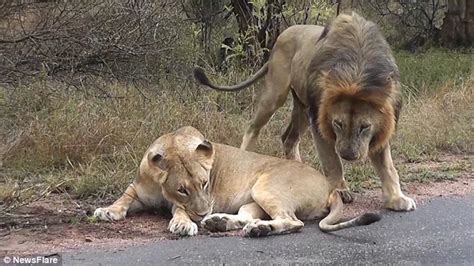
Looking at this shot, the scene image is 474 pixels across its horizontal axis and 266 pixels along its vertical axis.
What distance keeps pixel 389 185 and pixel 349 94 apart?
985mm

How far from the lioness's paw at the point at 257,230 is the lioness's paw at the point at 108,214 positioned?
1.03m

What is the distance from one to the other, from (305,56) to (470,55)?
1086 centimetres

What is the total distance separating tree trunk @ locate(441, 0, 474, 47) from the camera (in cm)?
1864

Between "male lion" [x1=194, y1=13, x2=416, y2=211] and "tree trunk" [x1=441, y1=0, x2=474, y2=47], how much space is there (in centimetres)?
1208

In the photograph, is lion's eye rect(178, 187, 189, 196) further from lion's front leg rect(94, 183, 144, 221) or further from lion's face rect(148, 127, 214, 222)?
lion's front leg rect(94, 183, 144, 221)

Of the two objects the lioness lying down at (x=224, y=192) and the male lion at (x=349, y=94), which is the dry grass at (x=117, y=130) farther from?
the lioness lying down at (x=224, y=192)

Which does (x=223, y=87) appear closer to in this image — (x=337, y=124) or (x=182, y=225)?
(x=337, y=124)

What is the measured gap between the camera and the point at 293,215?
228 inches

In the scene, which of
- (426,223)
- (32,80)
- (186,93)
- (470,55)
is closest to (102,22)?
(32,80)

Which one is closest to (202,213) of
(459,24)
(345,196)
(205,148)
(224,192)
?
(224,192)

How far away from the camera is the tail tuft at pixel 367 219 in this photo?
217 inches

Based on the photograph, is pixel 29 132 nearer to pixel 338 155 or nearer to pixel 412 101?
pixel 338 155

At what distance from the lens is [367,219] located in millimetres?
5566

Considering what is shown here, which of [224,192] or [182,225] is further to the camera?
[224,192]
